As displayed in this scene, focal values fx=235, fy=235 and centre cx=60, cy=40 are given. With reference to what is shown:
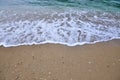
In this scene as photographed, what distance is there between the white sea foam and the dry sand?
12.1 inches

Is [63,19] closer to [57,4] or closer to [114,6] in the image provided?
[57,4]

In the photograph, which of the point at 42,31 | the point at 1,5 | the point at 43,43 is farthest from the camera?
the point at 1,5

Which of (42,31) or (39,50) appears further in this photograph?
(42,31)

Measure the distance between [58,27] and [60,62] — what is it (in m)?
1.75

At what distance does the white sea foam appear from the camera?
15.8 ft

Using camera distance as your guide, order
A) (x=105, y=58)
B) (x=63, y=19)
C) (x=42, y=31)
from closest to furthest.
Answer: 1. (x=105, y=58)
2. (x=42, y=31)
3. (x=63, y=19)

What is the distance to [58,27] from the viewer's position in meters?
5.52

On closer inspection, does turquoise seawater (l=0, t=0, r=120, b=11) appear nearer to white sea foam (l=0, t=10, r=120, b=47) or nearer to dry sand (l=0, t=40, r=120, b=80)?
white sea foam (l=0, t=10, r=120, b=47)

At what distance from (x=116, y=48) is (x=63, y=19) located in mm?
2041

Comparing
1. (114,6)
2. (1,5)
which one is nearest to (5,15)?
(1,5)

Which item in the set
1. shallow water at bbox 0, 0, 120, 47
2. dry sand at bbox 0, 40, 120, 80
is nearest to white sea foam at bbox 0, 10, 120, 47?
shallow water at bbox 0, 0, 120, 47

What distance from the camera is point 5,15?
6457 mm

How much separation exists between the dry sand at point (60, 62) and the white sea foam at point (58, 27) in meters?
0.31

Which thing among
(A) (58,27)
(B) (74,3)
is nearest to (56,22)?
(A) (58,27)
